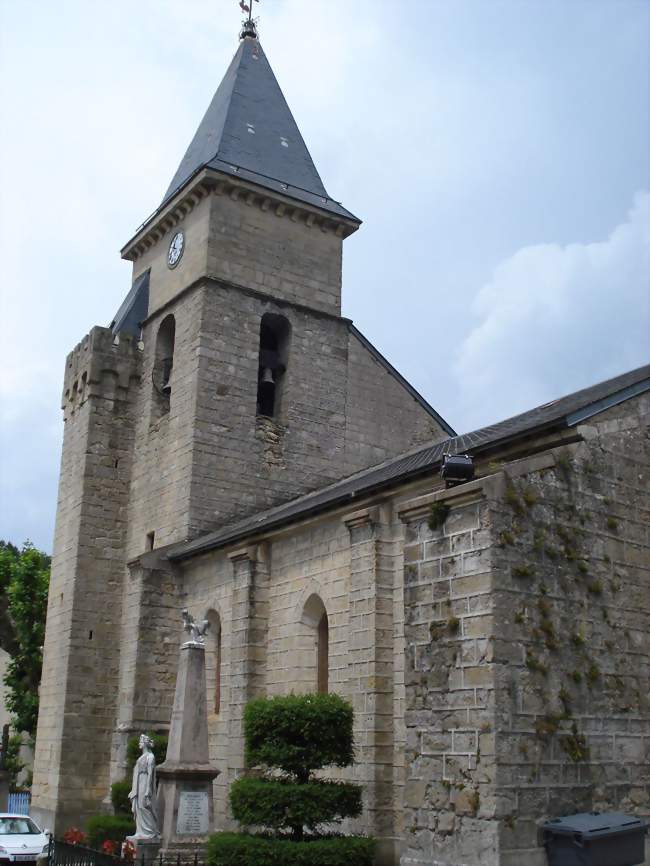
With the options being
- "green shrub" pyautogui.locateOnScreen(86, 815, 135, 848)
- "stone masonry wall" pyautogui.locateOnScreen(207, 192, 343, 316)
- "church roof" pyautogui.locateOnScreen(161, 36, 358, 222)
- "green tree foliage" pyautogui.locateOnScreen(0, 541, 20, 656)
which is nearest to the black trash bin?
"green shrub" pyautogui.locateOnScreen(86, 815, 135, 848)

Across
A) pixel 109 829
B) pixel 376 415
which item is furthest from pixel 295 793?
pixel 376 415

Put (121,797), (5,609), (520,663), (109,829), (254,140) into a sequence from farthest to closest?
(5,609) < (254,140) < (121,797) < (109,829) < (520,663)

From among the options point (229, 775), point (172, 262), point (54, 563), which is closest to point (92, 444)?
point (54, 563)

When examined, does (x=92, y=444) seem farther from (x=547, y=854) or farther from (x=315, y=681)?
(x=547, y=854)

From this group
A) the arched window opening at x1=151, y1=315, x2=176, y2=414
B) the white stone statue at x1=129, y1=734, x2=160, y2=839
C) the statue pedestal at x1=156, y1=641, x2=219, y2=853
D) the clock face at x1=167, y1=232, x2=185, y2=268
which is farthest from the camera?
the clock face at x1=167, y1=232, x2=185, y2=268

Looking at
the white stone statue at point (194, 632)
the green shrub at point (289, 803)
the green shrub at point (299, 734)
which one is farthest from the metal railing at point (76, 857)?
the white stone statue at point (194, 632)

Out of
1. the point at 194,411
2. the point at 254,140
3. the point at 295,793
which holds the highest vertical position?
the point at 254,140

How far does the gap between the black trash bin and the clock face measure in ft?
Answer: 62.6

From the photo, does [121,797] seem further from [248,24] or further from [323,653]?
[248,24]

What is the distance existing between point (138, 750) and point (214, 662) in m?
2.18

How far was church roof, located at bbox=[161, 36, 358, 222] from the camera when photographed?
83.1 ft

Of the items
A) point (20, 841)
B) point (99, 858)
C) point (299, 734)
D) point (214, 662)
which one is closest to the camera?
point (299, 734)

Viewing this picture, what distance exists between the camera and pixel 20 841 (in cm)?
1678

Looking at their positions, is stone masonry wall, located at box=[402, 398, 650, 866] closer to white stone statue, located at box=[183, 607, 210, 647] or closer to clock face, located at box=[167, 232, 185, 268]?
white stone statue, located at box=[183, 607, 210, 647]
